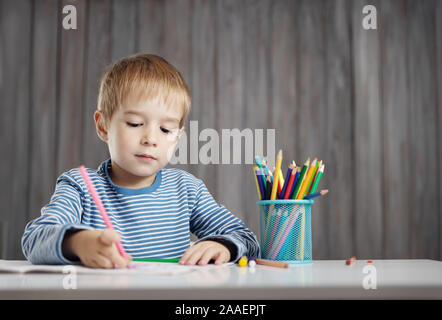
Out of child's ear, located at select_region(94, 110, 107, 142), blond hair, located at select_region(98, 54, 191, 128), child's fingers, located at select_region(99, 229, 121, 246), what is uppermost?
blond hair, located at select_region(98, 54, 191, 128)

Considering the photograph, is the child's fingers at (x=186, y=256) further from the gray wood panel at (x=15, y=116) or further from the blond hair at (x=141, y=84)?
the gray wood panel at (x=15, y=116)

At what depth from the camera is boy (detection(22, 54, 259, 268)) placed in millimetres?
861

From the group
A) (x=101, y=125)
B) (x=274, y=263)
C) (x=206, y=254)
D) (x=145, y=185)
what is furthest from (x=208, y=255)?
(x=101, y=125)

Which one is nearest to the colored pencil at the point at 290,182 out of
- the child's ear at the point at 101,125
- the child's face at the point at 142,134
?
the child's face at the point at 142,134

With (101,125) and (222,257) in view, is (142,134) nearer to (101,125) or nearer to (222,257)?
(101,125)

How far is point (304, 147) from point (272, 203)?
58.4 inches

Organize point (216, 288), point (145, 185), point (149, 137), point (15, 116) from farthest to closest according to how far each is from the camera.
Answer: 1. point (15, 116)
2. point (145, 185)
3. point (149, 137)
4. point (216, 288)

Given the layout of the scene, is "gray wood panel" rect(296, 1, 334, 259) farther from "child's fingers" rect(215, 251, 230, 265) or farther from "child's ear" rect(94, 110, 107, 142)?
"child's fingers" rect(215, 251, 230, 265)

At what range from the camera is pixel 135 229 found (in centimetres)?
92

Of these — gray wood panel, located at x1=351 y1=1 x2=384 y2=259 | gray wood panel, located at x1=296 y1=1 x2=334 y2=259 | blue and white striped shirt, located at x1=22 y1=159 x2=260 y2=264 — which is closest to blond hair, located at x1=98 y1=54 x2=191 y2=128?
blue and white striped shirt, located at x1=22 y1=159 x2=260 y2=264

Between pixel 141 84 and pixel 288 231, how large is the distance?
0.41 m

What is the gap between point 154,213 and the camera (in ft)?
3.11

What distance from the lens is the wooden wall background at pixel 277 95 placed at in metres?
2.17
